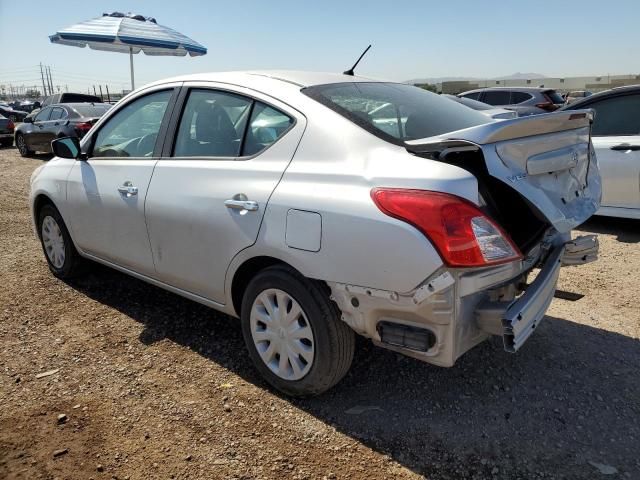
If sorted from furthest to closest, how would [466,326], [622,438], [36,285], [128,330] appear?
[36,285] → [128,330] → [622,438] → [466,326]

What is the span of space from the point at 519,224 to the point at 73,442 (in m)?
2.47

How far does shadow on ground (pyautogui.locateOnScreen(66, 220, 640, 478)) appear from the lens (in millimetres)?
A: 2377

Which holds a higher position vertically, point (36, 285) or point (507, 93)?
point (507, 93)

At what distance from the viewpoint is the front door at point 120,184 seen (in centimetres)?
346

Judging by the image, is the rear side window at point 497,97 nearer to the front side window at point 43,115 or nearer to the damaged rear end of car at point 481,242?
the damaged rear end of car at point 481,242

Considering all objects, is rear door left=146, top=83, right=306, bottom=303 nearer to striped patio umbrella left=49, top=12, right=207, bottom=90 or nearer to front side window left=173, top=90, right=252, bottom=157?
front side window left=173, top=90, right=252, bottom=157

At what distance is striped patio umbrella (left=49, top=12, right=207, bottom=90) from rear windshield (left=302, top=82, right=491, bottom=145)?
11.9 metres

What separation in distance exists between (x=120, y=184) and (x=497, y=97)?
12.1 m

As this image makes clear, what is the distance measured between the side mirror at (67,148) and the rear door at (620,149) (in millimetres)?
5189

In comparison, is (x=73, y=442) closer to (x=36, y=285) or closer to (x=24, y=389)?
(x=24, y=389)

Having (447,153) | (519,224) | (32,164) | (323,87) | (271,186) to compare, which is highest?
(323,87)

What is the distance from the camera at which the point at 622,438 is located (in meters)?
2.49

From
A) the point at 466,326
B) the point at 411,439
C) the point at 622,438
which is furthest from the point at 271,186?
the point at 622,438

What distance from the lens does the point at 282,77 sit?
120 inches
